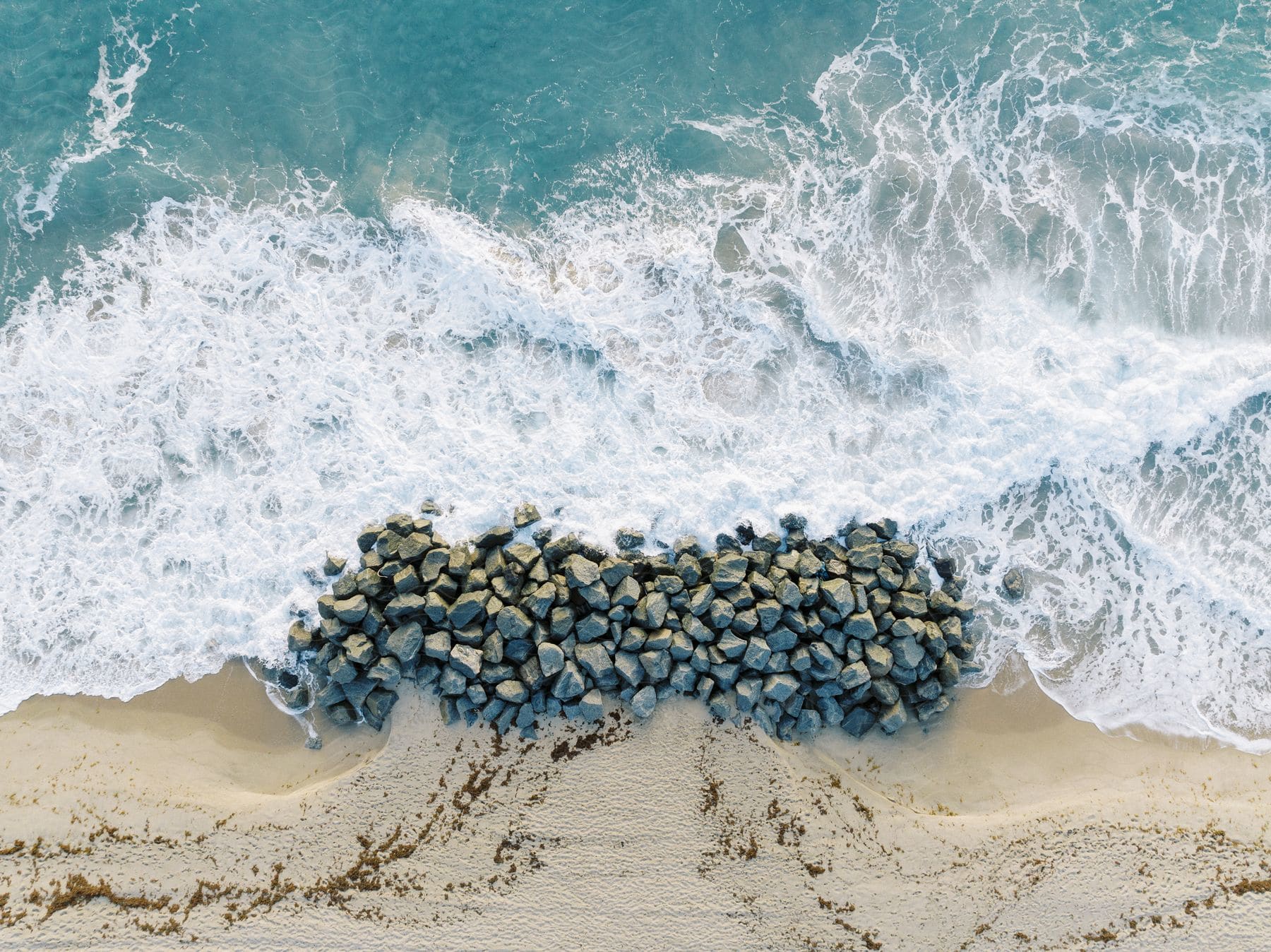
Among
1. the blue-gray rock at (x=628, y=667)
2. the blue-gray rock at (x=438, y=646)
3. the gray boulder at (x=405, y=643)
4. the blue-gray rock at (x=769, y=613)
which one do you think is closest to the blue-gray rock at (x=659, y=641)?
the blue-gray rock at (x=628, y=667)

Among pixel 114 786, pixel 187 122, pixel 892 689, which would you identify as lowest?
pixel 114 786

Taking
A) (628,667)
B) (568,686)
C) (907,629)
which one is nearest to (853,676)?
(907,629)

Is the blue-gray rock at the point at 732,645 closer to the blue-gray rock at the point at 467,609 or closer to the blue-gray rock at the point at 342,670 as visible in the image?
the blue-gray rock at the point at 467,609

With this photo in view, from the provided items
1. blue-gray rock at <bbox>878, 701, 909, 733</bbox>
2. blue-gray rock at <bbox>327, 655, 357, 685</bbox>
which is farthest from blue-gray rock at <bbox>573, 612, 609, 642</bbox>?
blue-gray rock at <bbox>878, 701, 909, 733</bbox>

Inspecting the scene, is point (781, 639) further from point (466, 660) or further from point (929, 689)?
point (466, 660)

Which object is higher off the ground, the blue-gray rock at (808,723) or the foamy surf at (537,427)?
the foamy surf at (537,427)

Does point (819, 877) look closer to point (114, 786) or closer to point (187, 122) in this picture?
point (114, 786)

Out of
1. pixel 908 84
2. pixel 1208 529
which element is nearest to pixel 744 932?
pixel 1208 529
